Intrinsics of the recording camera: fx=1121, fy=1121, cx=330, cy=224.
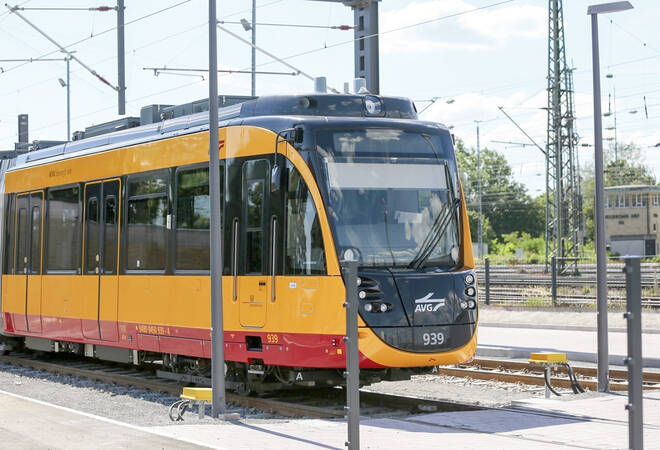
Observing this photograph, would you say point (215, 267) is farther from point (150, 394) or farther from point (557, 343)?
point (557, 343)

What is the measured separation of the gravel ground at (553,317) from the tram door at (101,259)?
43.9 ft

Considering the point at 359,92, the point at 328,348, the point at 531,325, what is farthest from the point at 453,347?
the point at 531,325

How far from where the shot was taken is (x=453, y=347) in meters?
13.1

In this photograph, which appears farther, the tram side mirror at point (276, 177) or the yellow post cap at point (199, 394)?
the tram side mirror at point (276, 177)

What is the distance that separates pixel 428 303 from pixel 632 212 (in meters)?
90.2

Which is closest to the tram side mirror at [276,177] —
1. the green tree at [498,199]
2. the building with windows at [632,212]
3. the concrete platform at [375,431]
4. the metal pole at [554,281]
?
the concrete platform at [375,431]

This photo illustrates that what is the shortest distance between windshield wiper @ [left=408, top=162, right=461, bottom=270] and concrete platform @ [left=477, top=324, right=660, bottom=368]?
6.35 meters

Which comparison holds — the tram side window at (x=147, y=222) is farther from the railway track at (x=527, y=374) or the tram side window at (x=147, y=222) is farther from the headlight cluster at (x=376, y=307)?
the railway track at (x=527, y=374)

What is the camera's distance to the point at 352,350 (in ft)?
27.1

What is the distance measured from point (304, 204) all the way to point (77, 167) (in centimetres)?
678

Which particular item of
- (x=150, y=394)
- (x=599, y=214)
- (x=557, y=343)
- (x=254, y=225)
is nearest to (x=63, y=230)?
(x=150, y=394)

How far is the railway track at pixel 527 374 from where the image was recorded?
1599 cm

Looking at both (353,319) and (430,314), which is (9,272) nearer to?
(430,314)

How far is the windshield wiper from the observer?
516 inches
